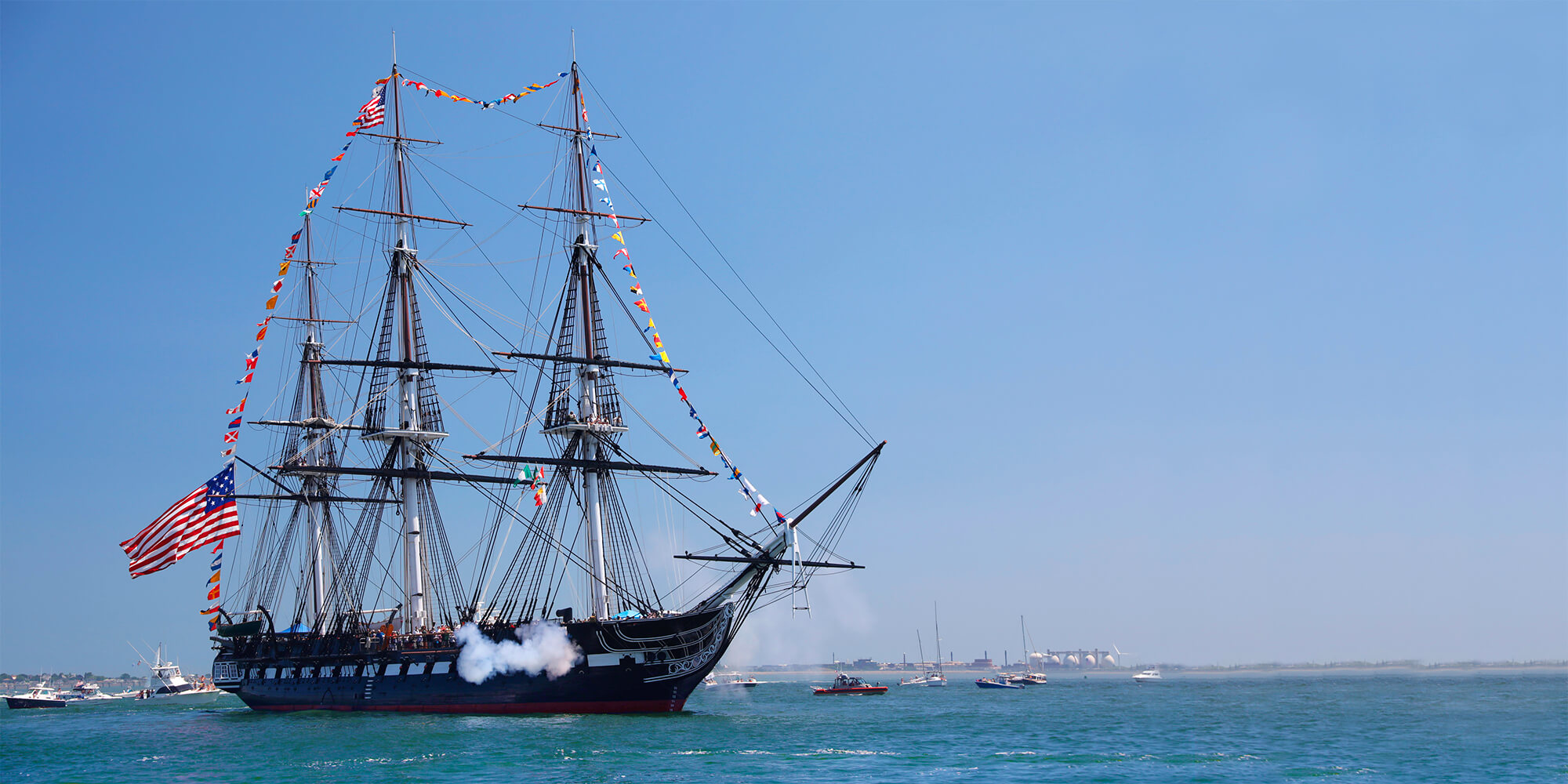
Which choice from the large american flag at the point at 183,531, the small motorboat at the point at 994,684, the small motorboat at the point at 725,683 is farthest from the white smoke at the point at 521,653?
the small motorboat at the point at 994,684

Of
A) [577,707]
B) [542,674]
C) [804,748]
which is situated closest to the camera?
[804,748]

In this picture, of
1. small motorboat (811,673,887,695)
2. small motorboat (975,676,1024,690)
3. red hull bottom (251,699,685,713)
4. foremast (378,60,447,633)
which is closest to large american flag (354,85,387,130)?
foremast (378,60,447,633)

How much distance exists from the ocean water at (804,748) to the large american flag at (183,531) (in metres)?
8.19

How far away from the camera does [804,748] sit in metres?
43.6

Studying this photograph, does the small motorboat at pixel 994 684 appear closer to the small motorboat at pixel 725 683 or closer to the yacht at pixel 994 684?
the yacht at pixel 994 684

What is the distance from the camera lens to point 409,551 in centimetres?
6322

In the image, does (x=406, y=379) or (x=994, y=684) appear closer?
(x=406, y=379)

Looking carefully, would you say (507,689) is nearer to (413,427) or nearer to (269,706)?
(413,427)

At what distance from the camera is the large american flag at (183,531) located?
53531 mm

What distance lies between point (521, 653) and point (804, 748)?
610 inches

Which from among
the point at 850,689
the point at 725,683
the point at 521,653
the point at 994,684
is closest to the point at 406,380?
the point at 521,653

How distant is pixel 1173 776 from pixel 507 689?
3005 cm

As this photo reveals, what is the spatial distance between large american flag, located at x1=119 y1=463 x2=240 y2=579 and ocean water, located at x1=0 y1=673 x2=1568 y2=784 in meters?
8.19

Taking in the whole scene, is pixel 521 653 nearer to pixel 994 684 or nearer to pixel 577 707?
pixel 577 707
